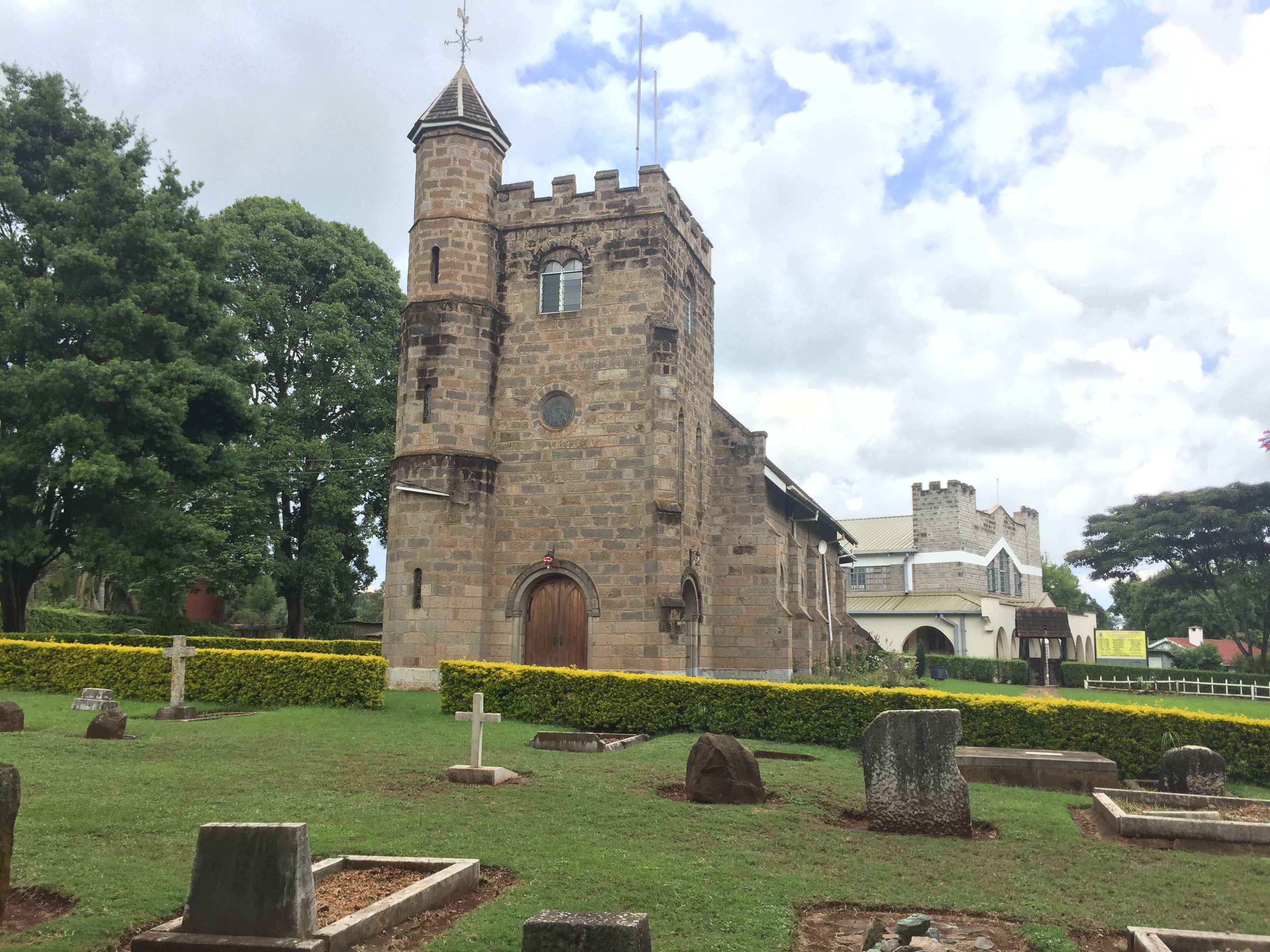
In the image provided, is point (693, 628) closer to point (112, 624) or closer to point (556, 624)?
point (556, 624)

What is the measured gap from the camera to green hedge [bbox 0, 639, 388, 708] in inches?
710

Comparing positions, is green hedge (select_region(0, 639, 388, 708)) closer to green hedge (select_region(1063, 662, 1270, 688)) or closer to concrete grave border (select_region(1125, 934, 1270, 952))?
concrete grave border (select_region(1125, 934, 1270, 952))

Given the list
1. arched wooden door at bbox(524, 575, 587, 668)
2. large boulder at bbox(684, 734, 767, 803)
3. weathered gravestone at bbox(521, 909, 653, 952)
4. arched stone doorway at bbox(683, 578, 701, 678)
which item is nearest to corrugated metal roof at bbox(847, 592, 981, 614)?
arched stone doorway at bbox(683, 578, 701, 678)

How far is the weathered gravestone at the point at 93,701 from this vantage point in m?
15.9

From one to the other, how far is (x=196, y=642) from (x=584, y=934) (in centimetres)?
2194

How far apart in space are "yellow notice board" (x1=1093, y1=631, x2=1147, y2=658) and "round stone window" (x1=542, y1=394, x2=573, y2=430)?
33.2 metres

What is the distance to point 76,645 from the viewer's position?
62.1ft

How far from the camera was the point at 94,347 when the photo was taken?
22516 millimetres

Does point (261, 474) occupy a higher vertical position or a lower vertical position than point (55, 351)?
lower

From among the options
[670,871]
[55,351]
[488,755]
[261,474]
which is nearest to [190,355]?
[55,351]

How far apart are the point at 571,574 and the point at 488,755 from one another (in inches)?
326

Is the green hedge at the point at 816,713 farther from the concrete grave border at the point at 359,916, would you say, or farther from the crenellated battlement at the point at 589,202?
the crenellated battlement at the point at 589,202

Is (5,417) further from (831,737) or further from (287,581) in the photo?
(831,737)

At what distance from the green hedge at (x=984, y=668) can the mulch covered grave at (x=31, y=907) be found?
3871cm
